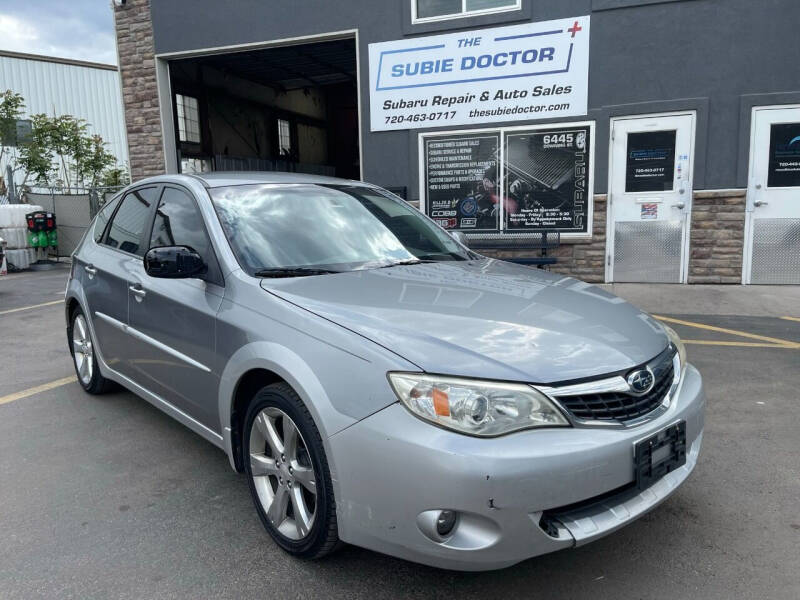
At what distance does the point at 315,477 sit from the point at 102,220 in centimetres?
315

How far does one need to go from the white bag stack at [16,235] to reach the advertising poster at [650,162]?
12.5 metres

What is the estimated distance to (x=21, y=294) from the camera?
10180 mm

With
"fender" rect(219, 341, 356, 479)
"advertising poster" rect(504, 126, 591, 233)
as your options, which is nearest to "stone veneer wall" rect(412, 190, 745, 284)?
"advertising poster" rect(504, 126, 591, 233)

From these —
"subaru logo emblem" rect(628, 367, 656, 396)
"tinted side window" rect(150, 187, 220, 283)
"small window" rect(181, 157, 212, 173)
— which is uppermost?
"small window" rect(181, 157, 212, 173)

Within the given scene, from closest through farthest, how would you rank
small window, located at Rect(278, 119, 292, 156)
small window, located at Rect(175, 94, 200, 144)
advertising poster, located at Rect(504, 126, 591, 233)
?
advertising poster, located at Rect(504, 126, 591, 233), small window, located at Rect(175, 94, 200, 144), small window, located at Rect(278, 119, 292, 156)

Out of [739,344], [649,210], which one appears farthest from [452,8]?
[739,344]

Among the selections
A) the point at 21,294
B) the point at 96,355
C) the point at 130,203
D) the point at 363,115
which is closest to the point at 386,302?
the point at 130,203

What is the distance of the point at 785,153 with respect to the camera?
27.8ft

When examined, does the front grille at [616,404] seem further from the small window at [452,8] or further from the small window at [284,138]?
the small window at [284,138]

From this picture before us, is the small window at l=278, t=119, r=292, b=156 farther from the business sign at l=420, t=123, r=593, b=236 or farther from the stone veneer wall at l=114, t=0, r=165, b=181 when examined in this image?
the business sign at l=420, t=123, r=593, b=236

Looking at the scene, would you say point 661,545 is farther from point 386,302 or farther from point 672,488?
point 386,302

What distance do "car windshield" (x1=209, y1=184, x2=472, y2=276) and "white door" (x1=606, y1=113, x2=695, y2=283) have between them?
6126 millimetres

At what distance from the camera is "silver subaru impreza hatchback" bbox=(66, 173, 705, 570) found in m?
1.96

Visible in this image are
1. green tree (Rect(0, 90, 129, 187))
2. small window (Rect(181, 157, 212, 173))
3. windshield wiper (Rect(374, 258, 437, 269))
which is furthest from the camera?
green tree (Rect(0, 90, 129, 187))
